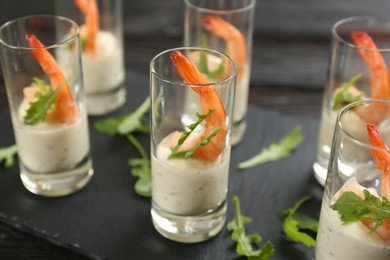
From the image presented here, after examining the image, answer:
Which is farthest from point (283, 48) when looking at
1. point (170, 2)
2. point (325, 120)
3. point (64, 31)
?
point (64, 31)

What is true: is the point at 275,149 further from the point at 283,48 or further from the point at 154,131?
the point at 283,48

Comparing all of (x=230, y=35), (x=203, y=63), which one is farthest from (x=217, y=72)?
(x=230, y=35)

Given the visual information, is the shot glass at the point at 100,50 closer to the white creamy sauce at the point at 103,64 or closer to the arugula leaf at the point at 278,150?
the white creamy sauce at the point at 103,64

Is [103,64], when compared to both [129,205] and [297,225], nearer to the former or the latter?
[129,205]

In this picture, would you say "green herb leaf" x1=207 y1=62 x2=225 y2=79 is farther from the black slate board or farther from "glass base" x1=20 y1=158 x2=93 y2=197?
"glass base" x1=20 y1=158 x2=93 y2=197

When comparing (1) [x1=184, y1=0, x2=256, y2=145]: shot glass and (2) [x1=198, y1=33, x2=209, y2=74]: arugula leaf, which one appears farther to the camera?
(1) [x1=184, y1=0, x2=256, y2=145]: shot glass

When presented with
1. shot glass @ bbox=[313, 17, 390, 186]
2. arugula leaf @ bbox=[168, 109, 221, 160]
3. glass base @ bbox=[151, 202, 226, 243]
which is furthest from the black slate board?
arugula leaf @ bbox=[168, 109, 221, 160]
